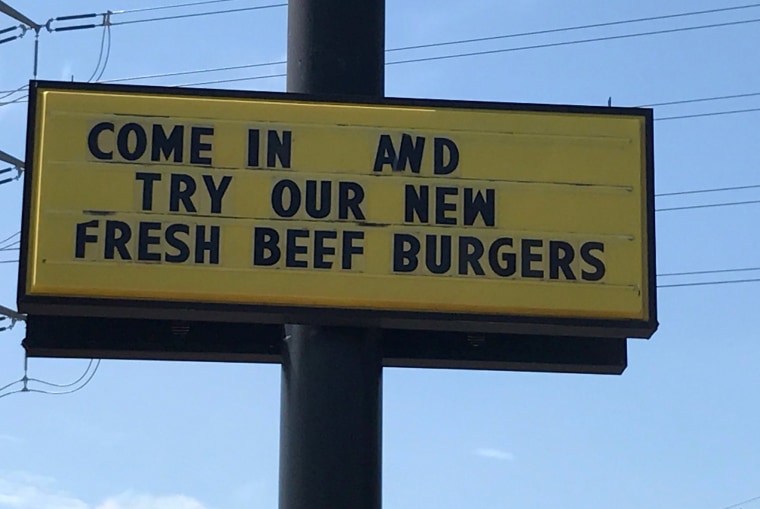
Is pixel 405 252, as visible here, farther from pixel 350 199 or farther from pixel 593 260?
pixel 593 260

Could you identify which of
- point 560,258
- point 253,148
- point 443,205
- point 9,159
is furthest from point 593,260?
point 9,159

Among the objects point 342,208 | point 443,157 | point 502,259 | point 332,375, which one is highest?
point 443,157

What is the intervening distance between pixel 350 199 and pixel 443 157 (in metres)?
0.53

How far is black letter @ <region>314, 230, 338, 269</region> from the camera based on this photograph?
289 inches

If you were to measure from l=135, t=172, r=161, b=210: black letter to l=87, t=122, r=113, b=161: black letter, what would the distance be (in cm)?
19

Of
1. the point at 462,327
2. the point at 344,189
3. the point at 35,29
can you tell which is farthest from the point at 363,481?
the point at 35,29

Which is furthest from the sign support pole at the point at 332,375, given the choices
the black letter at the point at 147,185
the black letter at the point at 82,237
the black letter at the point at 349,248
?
the black letter at the point at 82,237

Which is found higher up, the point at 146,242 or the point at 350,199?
the point at 350,199

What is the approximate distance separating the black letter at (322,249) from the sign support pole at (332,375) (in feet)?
1.16

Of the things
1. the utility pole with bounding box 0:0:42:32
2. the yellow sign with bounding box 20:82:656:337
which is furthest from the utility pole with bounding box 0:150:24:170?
the yellow sign with bounding box 20:82:656:337

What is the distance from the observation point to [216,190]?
7.43 metres

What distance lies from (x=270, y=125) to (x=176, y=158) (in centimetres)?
50

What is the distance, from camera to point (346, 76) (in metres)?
7.77

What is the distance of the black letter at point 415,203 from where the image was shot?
7.45m
